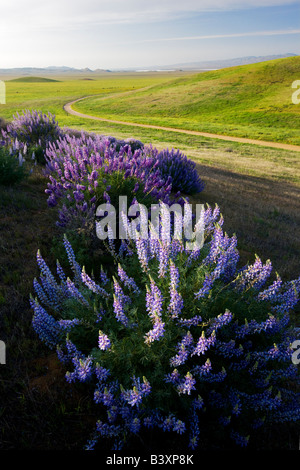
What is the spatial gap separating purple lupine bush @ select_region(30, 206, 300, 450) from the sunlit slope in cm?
3006

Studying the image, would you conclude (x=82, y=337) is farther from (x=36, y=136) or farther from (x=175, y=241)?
(x=36, y=136)

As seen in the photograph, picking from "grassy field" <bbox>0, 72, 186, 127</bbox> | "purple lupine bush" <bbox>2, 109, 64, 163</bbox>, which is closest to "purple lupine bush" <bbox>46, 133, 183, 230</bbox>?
"purple lupine bush" <bbox>2, 109, 64, 163</bbox>

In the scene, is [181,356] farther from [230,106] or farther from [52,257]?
[230,106]

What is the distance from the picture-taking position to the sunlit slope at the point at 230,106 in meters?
35.4

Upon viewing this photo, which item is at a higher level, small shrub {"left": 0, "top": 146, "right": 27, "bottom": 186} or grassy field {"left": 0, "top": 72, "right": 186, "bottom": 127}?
grassy field {"left": 0, "top": 72, "right": 186, "bottom": 127}

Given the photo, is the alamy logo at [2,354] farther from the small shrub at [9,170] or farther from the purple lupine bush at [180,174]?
the purple lupine bush at [180,174]

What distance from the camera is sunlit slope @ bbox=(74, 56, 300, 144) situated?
116ft

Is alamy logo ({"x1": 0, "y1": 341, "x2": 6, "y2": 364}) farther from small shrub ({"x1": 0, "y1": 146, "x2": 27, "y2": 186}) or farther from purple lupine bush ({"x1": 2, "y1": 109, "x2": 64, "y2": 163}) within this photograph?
purple lupine bush ({"x1": 2, "y1": 109, "x2": 64, "y2": 163})

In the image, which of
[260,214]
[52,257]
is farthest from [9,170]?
[260,214]

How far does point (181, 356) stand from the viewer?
7.40 ft

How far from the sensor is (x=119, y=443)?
234 cm

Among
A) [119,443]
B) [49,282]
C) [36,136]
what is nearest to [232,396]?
[119,443]

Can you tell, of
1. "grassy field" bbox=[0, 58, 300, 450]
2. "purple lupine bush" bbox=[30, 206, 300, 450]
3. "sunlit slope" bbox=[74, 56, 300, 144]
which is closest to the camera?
"purple lupine bush" bbox=[30, 206, 300, 450]

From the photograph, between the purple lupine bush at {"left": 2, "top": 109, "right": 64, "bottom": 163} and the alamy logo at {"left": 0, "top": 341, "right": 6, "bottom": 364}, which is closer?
the alamy logo at {"left": 0, "top": 341, "right": 6, "bottom": 364}
